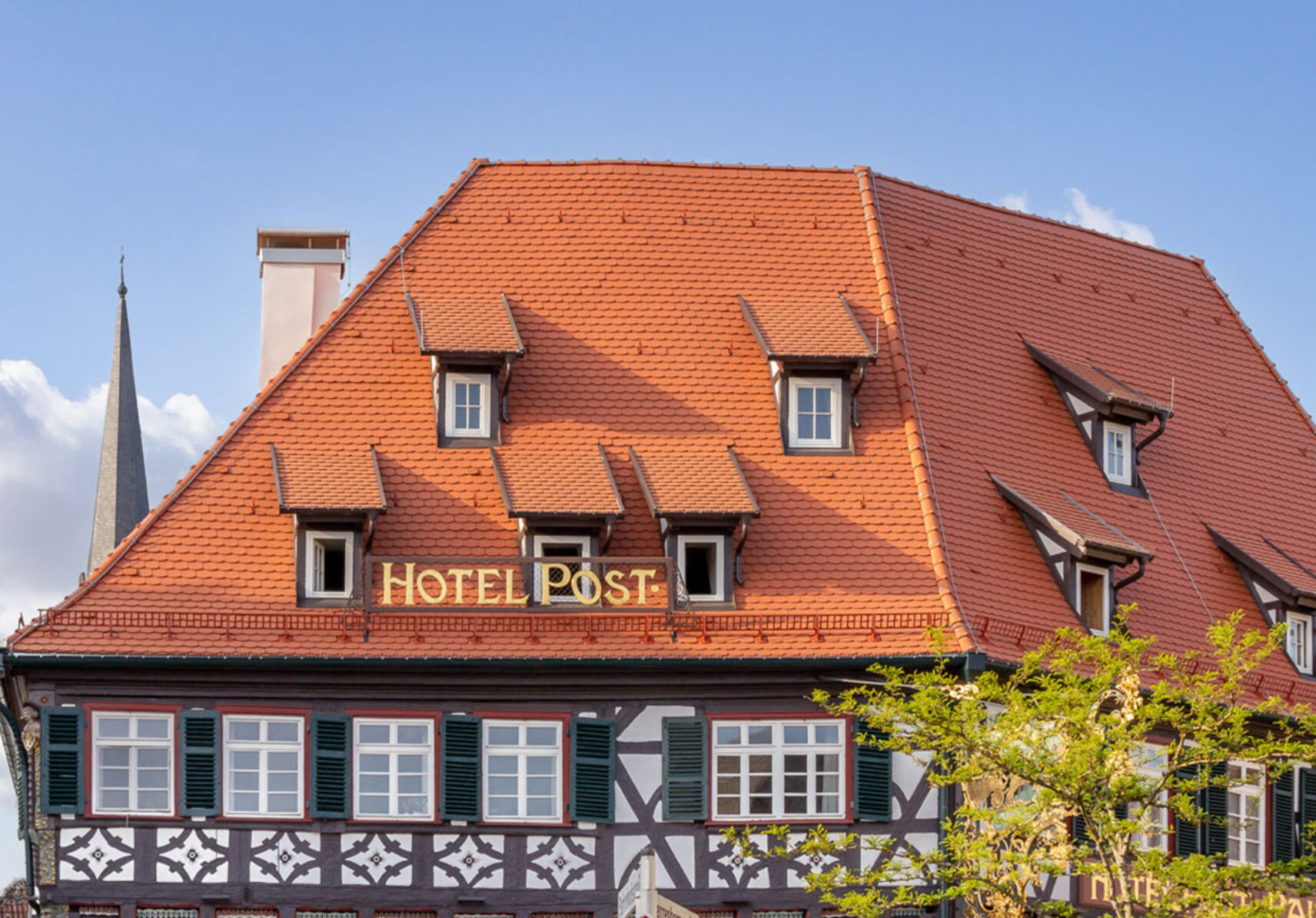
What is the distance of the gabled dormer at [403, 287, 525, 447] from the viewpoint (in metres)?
34.2

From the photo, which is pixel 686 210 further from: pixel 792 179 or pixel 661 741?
pixel 661 741

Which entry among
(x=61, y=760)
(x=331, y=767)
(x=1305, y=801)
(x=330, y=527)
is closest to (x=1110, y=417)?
(x=1305, y=801)

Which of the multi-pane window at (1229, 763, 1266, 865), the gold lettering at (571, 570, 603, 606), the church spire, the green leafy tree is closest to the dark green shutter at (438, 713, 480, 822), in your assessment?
the gold lettering at (571, 570, 603, 606)

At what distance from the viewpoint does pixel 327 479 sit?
3325cm

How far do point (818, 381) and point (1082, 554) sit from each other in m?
3.67

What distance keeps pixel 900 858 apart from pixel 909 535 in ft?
12.3

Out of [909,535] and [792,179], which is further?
[792,179]

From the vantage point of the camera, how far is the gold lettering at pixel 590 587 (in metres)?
32.5

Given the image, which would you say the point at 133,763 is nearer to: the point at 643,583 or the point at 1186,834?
the point at 643,583

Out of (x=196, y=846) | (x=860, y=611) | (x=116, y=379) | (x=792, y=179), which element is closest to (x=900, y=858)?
(x=860, y=611)

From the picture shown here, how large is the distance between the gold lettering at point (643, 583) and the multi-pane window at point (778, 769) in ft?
5.21

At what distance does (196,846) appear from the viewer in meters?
31.7

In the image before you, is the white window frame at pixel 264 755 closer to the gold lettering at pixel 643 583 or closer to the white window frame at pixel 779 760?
the gold lettering at pixel 643 583

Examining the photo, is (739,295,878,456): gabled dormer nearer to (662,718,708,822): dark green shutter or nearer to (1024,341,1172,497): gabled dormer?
(1024,341,1172,497): gabled dormer
